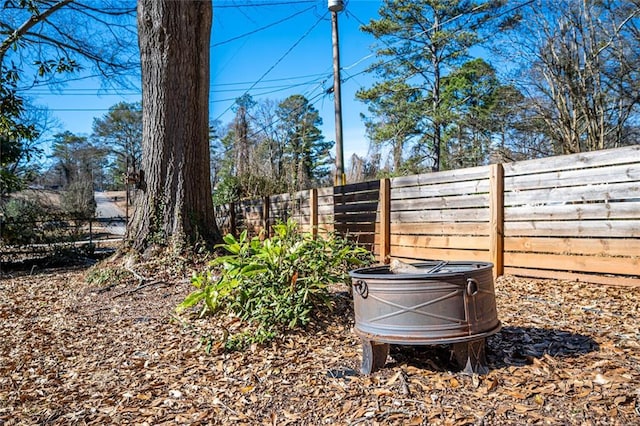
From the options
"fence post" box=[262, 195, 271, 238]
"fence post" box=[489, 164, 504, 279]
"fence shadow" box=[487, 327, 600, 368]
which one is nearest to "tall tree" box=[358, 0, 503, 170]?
"fence post" box=[262, 195, 271, 238]

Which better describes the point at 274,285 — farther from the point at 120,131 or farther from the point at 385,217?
the point at 120,131

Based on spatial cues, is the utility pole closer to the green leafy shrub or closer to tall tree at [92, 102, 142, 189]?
the green leafy shrub

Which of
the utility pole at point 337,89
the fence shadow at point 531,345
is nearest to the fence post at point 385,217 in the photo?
the utility pole at point 337,89

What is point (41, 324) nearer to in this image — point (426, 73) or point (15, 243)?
point (15, 243)

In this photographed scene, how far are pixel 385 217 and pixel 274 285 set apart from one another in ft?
9.01

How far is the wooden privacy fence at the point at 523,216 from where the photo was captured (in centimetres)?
347

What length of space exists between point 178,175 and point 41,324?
2.02m

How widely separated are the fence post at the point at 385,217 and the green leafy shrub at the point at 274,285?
2109 millimetres

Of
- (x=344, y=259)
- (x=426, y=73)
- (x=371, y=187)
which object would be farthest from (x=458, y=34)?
(x=344, y=259)

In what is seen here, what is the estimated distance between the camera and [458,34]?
13438mm

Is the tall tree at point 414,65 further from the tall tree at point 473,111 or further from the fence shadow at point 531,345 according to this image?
the fence shadow at point 531,345

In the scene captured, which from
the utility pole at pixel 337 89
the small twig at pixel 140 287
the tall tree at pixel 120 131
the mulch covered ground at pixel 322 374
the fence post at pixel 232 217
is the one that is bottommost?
the mulch covered ground at pixel 322 374

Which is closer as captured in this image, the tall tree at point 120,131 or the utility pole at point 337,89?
the utility pole at point 337,89

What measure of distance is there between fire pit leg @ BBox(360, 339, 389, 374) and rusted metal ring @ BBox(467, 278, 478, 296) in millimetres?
514
